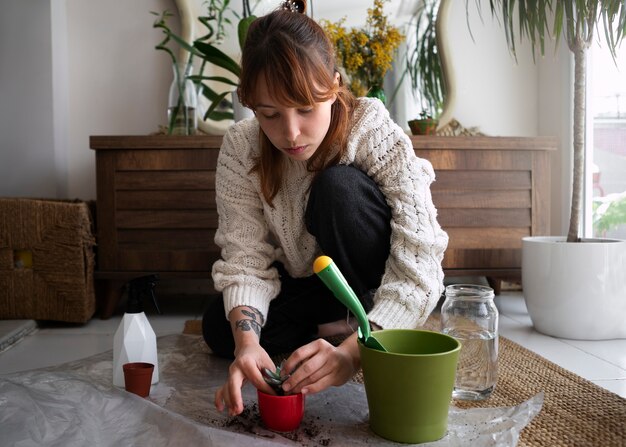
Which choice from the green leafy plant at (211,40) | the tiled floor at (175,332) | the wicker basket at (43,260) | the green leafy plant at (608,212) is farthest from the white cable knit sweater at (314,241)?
the green leafy plant at (608,212)

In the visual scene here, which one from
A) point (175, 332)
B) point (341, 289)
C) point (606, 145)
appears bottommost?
point (175, 332)

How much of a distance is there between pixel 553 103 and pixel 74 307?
5.20 ft

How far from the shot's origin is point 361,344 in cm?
77

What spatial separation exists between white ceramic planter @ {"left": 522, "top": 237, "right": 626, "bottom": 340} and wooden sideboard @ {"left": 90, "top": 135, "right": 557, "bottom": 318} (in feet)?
0.89

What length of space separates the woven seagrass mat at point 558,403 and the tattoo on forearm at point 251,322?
0.69 feet

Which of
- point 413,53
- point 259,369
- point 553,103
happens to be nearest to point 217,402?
point 259,369

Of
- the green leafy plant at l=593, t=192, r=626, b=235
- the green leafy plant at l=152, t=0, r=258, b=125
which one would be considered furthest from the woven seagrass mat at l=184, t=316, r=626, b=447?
the green leafy plant at l=152, t=0, r=258, b=125

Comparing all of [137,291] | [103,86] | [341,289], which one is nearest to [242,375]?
[341,289]

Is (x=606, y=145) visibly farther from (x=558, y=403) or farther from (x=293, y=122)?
(x=293, y=122)

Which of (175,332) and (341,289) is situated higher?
(341,289)

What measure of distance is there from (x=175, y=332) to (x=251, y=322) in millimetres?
614

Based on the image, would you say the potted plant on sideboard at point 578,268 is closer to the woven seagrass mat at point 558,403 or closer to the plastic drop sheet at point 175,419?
the woven seagrass mat at point 558,403

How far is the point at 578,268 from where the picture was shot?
1.32m

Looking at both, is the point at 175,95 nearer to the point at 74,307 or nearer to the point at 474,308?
the point at 74,307
